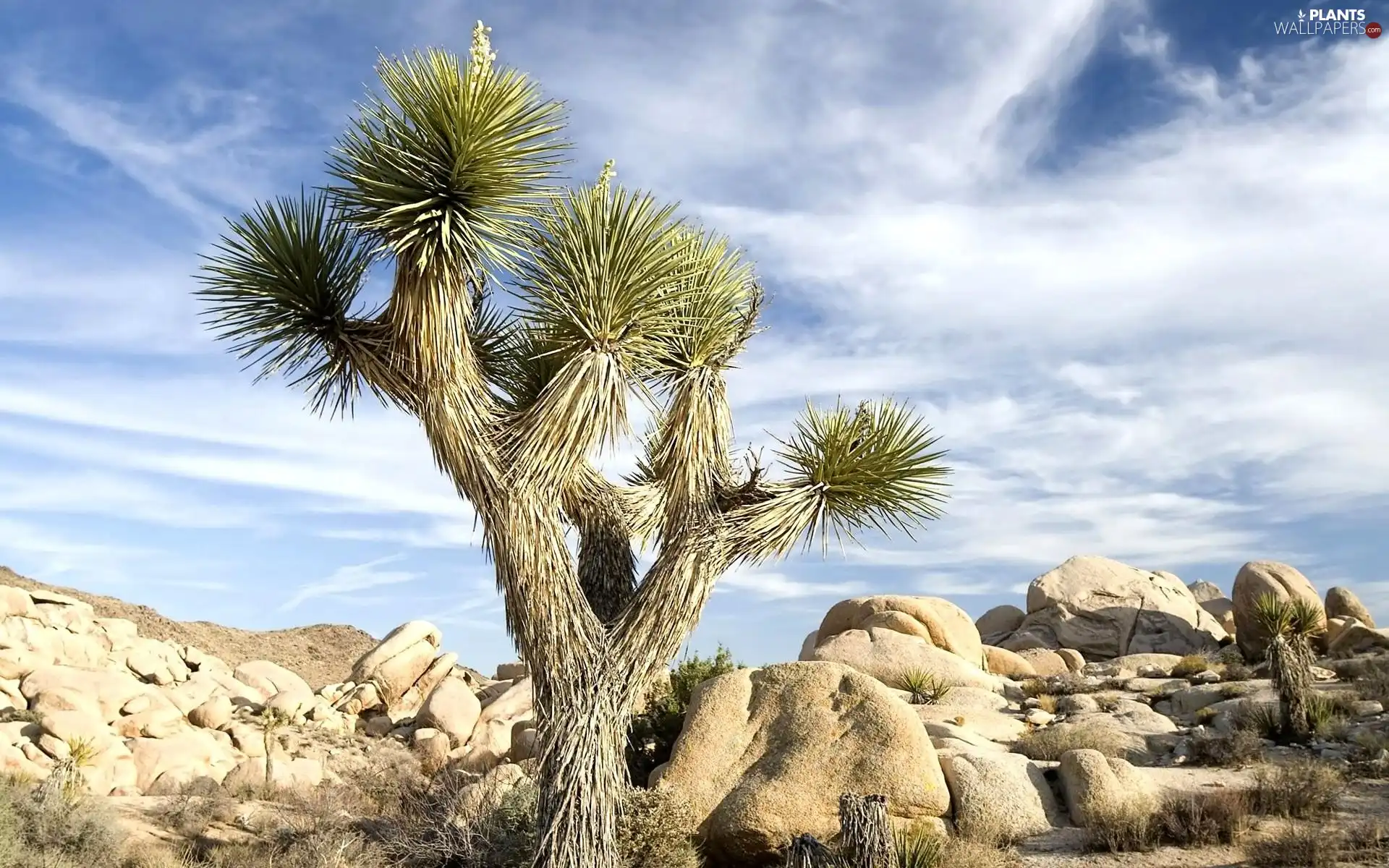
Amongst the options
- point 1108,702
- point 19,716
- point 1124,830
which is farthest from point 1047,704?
point 19,716

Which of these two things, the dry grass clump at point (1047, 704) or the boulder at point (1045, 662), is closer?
the dry grass clump at point (1047, 704)

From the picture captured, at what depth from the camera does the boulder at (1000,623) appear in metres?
29.7

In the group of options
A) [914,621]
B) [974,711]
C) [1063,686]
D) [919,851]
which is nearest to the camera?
[919,851]

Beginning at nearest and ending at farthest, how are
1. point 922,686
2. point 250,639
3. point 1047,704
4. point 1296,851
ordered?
point 1296,851, point 922,686, point 1047,704, point 250,639

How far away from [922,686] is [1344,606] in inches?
561

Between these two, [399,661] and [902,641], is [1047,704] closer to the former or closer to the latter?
[902,641]

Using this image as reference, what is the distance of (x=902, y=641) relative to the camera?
68.8ft

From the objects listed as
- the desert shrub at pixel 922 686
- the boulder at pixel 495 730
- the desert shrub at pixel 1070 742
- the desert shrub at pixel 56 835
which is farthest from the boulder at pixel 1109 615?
the desert shrub at pixel 56 835

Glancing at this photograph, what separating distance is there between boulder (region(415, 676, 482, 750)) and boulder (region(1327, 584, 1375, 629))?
20.8 meters

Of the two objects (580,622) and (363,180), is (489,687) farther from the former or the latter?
(363,180)

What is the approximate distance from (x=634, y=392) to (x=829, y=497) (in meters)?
2.43

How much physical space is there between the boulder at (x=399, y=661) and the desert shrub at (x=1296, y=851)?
49.7 ft

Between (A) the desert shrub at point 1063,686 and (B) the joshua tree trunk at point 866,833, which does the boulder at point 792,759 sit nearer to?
(B) the joshua tree trunk at point 866,833

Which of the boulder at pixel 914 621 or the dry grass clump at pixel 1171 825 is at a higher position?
the boulder at pixel 914 621
